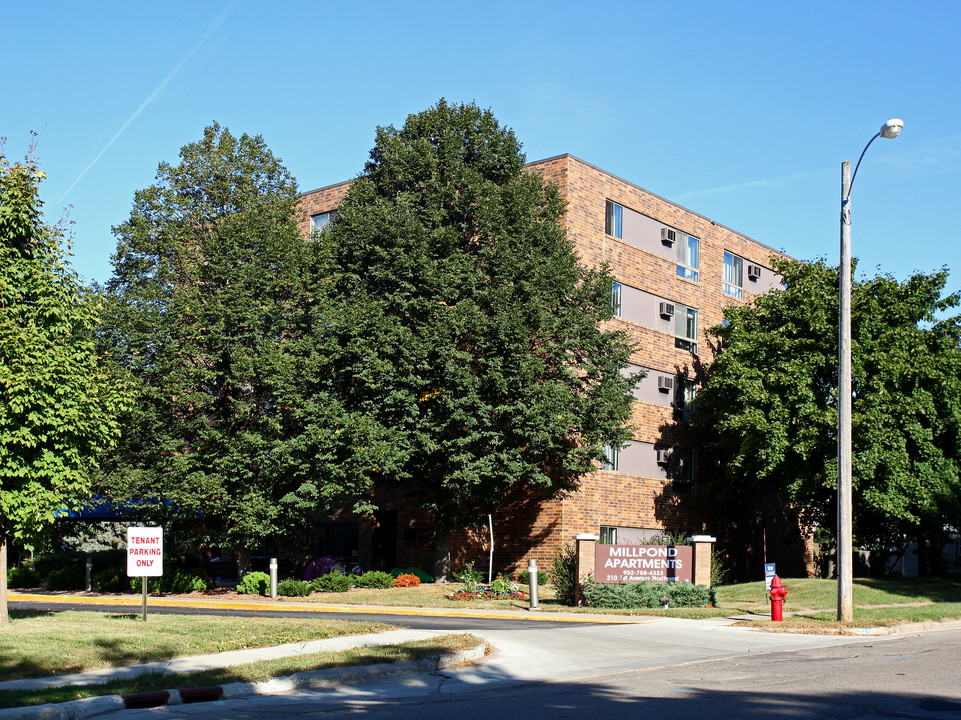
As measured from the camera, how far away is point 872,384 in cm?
3188

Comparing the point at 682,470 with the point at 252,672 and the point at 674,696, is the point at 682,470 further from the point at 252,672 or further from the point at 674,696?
the point at 674,696

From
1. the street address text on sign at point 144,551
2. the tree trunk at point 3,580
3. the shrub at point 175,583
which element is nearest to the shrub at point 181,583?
the shrub at point 175,583

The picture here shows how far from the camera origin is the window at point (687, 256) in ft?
133

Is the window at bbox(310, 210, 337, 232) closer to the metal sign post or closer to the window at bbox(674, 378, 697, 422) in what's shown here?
the window at bbox(674, 378, 697, 422)

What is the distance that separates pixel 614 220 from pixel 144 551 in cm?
2449

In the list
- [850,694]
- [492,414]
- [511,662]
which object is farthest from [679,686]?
[492,414]

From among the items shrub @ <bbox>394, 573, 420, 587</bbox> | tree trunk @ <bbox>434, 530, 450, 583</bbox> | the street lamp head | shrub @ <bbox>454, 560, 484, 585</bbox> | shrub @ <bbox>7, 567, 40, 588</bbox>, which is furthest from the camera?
shrub @ <bbox>7, 567, 40, 588</bbox>

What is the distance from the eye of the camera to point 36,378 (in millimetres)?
17031

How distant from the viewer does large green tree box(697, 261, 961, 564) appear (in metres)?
31.3

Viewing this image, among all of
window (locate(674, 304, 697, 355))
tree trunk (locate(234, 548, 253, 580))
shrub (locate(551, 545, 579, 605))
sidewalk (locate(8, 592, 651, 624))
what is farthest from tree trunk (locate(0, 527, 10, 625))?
window (locate(674, 304, 697, 355))

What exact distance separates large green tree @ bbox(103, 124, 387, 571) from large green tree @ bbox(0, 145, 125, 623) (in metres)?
9.56

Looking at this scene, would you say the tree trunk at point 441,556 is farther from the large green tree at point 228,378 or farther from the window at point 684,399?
the window at point 684,399

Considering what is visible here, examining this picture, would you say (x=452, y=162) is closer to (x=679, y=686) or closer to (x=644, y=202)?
(x=644, y=202)

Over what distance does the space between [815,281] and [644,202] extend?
7675 millimetres
